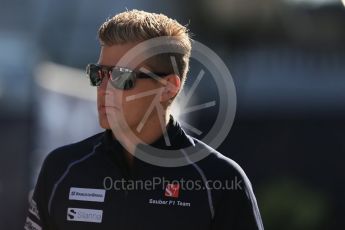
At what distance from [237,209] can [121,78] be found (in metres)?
0.56

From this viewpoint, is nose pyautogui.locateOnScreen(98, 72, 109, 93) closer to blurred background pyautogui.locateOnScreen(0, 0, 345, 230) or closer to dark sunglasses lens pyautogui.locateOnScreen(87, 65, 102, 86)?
dark sunglasses lens pyautogui.locateOnScreen(87, 65, 102, 86)

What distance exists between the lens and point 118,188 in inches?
95.3

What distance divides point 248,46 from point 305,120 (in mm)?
576

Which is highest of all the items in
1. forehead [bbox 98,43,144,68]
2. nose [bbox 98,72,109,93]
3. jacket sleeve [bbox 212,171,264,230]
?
forehead [bbox 98,43,144,68]

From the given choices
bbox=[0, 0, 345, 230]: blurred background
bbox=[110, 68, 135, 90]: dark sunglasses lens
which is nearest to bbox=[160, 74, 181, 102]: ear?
bbox=[110, 68, 135, 90]: dark sunglasses lens

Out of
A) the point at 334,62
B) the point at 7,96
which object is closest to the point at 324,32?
the point at 334,62

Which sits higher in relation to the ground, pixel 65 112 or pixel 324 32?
pixel 324 32

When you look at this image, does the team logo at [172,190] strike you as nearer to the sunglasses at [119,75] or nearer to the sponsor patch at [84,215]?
the sponsor patch at [84,215]

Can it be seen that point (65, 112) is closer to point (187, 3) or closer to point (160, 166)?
point (187, 3)

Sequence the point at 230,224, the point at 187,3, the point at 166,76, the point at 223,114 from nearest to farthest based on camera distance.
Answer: the point at 230,224 < the point at 166,76 < the point at 223,114 < the point at 187,3

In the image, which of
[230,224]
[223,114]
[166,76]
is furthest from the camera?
[223,114]

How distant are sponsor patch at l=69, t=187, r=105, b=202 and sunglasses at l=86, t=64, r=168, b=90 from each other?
340mm

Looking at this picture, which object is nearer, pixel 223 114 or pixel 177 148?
pixel 177 148

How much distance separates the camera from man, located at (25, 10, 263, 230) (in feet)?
7.79
